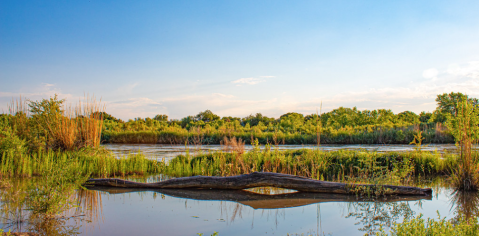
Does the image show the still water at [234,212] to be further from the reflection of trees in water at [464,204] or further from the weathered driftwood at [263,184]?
the weathered driftwood at [263,184]

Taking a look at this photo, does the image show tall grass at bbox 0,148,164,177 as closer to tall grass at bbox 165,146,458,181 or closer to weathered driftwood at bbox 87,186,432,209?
tall grass at bbox 165,146,458,181

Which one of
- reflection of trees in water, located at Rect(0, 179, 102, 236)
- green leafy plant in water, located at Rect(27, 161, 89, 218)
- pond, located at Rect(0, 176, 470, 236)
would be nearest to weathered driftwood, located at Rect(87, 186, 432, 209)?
pond, located at Rect(0, 176, 470, 236)

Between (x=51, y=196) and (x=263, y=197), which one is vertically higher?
(x=51, y=196)

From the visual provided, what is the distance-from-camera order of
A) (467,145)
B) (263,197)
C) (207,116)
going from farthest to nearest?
(207,116)
(467,145)
(263,197)

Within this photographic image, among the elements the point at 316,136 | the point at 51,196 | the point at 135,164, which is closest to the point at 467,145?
the point at 51,196

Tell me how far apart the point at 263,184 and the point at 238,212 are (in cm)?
144

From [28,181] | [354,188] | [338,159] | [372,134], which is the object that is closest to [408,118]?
[372,134]

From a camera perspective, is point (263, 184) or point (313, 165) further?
point (313, 165)

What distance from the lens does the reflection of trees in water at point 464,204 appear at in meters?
4.19

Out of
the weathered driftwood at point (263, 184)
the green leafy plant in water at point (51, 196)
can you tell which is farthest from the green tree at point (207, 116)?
the green leafy plant in water at point (51, 196)

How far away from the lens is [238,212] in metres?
4.44

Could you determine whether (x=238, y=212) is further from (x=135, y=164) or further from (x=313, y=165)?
(x=135, y=164)

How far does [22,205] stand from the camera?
14.9 ft

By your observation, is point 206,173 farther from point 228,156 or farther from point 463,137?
point 463,137
